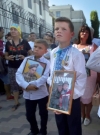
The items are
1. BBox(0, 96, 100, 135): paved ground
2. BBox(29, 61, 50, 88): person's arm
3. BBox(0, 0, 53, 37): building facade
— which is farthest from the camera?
BBox(0, 0, 53, 37): building facade

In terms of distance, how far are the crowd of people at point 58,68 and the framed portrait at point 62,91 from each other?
0.02 meters

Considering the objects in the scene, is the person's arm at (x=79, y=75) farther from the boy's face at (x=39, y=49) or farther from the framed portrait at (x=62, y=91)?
the boy's face at (x=39, y=49)

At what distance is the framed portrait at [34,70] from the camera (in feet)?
8.02

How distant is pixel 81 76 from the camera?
1.83 m

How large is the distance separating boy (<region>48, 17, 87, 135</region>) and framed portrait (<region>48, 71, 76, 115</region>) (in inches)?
4.5

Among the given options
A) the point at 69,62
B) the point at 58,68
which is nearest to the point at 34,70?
the point at 58,68

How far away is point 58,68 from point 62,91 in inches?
11.5

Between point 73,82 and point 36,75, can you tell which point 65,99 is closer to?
point 73,82

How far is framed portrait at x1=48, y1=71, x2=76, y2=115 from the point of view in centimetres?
167

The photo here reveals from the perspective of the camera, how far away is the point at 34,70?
2445mm

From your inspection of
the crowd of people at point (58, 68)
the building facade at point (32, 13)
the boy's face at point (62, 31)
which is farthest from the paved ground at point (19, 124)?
the building facade at point (32, 13)

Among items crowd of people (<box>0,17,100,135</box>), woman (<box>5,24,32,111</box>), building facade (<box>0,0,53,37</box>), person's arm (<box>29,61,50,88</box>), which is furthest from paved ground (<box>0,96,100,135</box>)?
building facade (<box>0,0,53,37</box>)

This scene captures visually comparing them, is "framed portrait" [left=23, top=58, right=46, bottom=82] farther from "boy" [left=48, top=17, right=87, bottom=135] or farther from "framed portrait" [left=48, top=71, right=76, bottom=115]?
"framed portrait" [left=48, top=71, right=76, bottom=115]

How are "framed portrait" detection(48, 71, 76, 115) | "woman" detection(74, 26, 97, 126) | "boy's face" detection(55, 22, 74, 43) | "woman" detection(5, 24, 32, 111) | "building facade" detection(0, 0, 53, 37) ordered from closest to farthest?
1. "framed portrait" detection(48, 71, 76, 115)
2. "boy's face" detection(55, 22, 74, 43)
3. "woman" detection(74, 26, 97, 126)
4. "woman" detection(5, 24, 32, 111)
5. "building facade" detection(0, 0, 53, 37)
